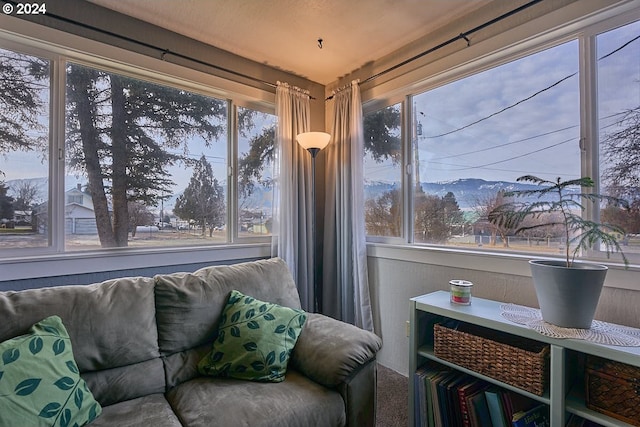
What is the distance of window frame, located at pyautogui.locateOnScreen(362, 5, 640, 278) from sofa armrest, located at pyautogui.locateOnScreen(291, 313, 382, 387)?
0.82m

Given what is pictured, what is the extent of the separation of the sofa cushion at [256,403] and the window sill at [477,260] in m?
1.10

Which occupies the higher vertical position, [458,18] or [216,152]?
[458,18]

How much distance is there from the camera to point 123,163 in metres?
2.07

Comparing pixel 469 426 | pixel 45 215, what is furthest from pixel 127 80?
pixel 469 426

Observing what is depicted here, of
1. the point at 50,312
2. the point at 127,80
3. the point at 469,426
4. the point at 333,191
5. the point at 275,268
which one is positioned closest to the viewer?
the point at 50,312

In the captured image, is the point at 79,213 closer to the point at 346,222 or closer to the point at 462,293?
the point at 346,222

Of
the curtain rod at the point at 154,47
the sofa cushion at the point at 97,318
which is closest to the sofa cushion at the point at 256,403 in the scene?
the sofa cushion at the point at 97,318

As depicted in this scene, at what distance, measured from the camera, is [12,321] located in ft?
4.01

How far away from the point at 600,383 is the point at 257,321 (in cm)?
143

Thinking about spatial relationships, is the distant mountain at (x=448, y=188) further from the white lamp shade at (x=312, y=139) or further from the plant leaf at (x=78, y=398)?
the plant leaf at (x=78, y=398)

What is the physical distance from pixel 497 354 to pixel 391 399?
871mm

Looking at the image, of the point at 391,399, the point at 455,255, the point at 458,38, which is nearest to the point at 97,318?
the point at 391,399

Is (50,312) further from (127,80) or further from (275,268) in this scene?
(127,80)

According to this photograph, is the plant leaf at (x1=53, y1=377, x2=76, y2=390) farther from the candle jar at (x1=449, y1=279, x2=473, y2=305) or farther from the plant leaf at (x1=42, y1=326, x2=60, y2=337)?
the candle jar at (x1=449, y1=279, x2=473, y2=305)
